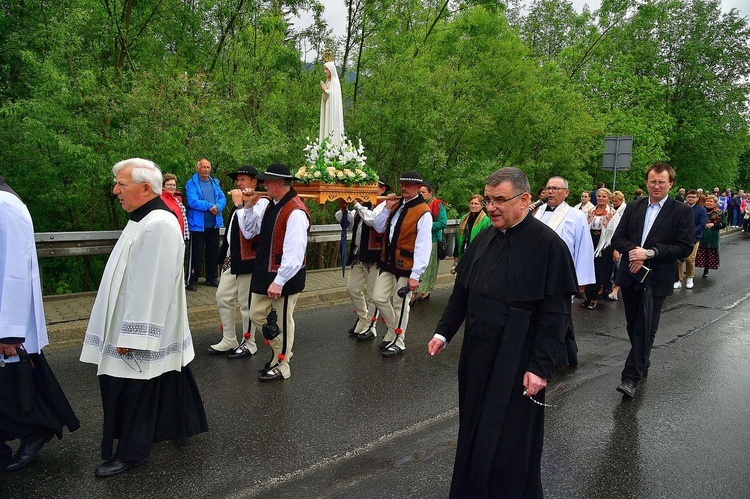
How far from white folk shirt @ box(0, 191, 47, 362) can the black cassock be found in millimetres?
2796

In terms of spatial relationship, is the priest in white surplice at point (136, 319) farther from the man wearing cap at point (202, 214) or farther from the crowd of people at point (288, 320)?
the man wearing cap at point (202, 214)

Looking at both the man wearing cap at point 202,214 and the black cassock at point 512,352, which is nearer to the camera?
the black cassock at point 512,352

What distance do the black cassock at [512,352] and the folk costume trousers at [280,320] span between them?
265 centimetres

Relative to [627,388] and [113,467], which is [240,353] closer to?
[113,467]

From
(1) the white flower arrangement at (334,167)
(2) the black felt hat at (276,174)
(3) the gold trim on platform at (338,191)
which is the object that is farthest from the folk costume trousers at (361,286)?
(2) the black felt hat at (276,174)

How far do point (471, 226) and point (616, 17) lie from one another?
56.4 feet

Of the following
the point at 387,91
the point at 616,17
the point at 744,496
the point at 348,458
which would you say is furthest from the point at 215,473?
the point at 616,17

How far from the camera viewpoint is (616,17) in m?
21.9

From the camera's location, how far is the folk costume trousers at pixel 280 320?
5.52 metres

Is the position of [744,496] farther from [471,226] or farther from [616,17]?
[616,17]

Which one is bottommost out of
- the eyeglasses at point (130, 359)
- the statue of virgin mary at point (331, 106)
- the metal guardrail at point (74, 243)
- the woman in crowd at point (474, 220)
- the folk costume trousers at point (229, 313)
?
the folk costume trousers at point (229, 313)

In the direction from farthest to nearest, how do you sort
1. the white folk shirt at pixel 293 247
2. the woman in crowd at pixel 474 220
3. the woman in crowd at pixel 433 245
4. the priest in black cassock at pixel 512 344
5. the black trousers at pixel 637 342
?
the woman in crowd at pixel 433 245 → the woman in crowd at pixel 474 220 → the black trousers at pixel 637 342 → the white folk shirt at pixel 293 247 → the priest in black cassock at pixel 512 344

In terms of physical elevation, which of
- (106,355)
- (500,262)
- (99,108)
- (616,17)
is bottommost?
(106,355)

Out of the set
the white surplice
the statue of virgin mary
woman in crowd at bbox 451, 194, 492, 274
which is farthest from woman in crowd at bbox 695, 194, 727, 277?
the statue of virgin mary
